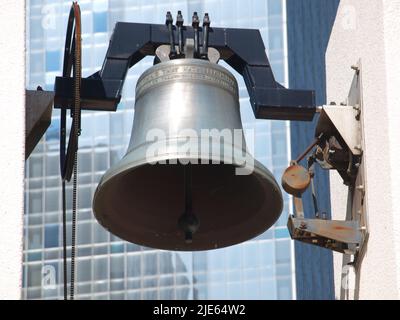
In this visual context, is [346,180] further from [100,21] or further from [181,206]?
[100,21]

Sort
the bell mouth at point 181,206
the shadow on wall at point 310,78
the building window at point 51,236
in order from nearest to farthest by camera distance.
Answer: the bell mouth at point 181,206 < the shadow on wall at point 310,78 < the building window at point 51,236

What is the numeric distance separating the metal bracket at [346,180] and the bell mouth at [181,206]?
30 cm

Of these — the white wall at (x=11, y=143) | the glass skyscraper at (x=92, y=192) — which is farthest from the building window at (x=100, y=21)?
the white wall at (x=11, y=143)

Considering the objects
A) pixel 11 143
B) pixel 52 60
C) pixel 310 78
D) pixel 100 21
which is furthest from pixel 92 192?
pixel 11 143

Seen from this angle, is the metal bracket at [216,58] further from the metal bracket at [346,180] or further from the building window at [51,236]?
the building window at [51,236]

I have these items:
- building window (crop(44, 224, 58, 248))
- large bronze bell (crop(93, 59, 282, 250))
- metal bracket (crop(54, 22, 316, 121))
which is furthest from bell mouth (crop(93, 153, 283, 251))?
building window (crop(44, 224, 58, 248))

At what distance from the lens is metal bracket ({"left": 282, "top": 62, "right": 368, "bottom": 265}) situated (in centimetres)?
891

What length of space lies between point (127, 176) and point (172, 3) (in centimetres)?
3928

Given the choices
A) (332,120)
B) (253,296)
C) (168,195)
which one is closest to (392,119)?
(332,120)

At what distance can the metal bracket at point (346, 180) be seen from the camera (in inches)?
351

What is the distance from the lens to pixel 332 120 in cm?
912

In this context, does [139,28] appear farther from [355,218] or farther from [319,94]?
[319,94]

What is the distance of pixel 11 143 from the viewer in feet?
25.3

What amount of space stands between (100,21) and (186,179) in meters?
38.4
